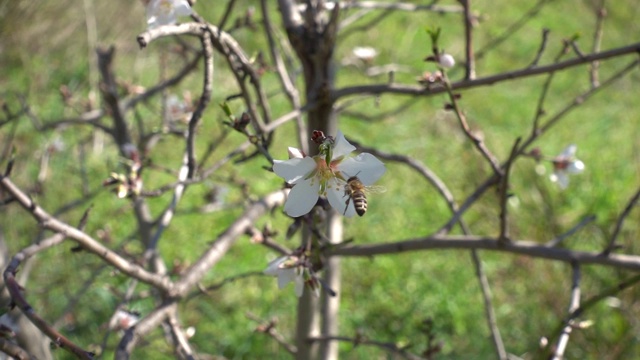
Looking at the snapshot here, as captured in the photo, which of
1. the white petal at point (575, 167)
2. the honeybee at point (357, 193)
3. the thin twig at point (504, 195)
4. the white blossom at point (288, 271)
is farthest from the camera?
the white petal at point (575, 167)

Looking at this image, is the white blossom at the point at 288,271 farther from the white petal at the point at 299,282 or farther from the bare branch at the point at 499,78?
the bare branch at the point at 499,78

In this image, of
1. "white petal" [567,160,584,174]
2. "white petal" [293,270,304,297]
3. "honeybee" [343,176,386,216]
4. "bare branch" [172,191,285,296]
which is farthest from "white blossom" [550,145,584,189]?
"honeybee" [343,176,386,216]

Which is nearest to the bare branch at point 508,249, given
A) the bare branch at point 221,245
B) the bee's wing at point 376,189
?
the bare branch at point 221,245

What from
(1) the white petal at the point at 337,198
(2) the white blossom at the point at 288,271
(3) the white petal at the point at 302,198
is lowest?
(3) the white petal at the point at 302,198

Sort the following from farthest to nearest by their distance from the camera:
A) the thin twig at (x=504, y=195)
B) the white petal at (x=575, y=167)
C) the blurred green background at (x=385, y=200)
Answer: the blurred green background at (x=385, y=200) < the white petal at (x=575, y=167) < the thin twig at (x=504, y=195)

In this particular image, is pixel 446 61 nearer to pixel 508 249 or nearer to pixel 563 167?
pixel 508 249

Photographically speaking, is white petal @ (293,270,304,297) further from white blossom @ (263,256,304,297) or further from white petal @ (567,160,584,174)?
white petal @ (567,160,584,174)
